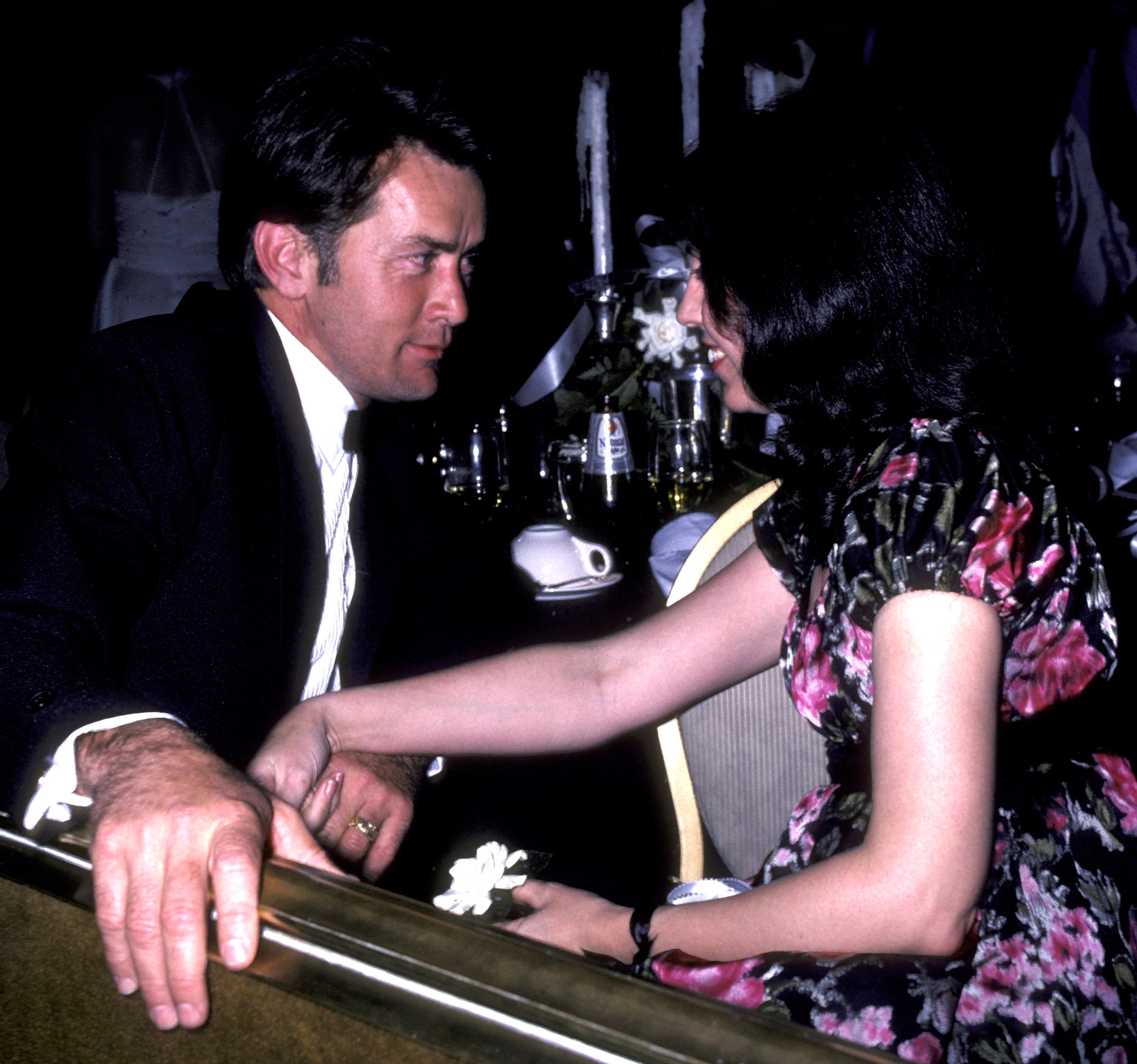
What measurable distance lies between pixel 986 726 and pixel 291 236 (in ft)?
4.62

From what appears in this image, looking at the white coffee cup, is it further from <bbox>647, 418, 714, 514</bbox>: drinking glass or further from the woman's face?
the woman's face

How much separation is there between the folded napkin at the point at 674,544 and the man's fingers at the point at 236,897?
130 cm

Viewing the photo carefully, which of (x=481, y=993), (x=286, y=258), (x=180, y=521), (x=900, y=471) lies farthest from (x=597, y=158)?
(x=481, y=993)

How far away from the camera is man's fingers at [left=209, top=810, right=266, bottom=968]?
0.38 meters

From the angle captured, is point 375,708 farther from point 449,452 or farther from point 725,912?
point 449,452

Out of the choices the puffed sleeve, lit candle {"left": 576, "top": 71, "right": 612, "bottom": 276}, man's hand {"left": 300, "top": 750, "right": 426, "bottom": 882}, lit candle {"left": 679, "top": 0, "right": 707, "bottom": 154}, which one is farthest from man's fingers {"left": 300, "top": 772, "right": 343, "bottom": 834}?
lit candle {"left": 679, "top": 0, "right": 707, "bottom": 154}

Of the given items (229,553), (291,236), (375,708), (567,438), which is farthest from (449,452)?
(375,708)

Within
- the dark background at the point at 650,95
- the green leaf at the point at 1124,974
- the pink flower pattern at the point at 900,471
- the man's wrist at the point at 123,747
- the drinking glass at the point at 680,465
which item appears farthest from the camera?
the dark background at the point at 650,95

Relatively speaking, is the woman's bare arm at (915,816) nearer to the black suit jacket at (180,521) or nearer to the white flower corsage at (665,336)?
the black suit jacket at (180,521)

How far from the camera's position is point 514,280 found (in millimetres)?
3158

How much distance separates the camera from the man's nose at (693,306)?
139 centimetres

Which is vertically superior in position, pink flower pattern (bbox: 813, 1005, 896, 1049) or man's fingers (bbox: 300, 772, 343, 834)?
man's fingers (bbox: 300, 772, 343, 834)

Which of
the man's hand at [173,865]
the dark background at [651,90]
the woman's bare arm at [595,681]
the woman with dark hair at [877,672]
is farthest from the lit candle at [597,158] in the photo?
the man's hand at [173,865]

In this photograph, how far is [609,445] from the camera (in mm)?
2023
